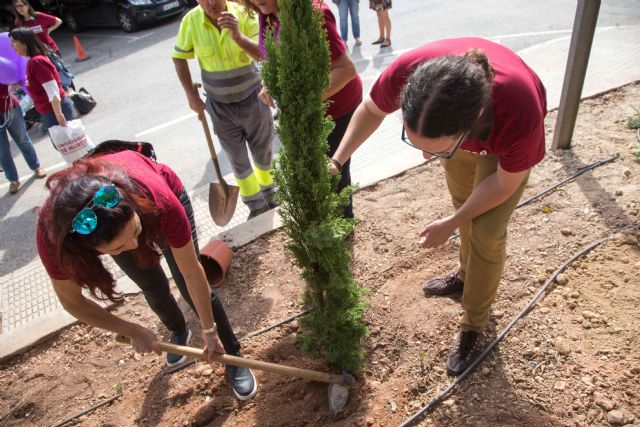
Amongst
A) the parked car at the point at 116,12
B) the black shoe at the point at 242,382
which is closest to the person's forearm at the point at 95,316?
the black shoe at the point at 242,382

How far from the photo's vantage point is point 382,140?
5535 mm

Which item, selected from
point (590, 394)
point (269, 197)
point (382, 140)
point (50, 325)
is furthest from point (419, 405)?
point (382, 140)

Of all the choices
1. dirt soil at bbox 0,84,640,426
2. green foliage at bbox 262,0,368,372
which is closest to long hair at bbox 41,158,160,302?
green foliage at bbox 262,0,368,372

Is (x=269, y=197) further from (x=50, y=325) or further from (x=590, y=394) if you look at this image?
(x=590, y=394)

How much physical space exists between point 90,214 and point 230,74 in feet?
7.75

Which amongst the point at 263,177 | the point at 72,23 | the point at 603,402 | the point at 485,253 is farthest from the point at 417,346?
the point at 72,23

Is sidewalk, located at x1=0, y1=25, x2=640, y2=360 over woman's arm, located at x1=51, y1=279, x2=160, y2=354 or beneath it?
beneath

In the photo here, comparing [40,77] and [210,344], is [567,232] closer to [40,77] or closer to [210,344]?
[210,344]

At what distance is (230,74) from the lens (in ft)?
12.4

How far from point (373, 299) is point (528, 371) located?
3.73 feet

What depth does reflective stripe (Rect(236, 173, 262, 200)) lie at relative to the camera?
4.36 meters

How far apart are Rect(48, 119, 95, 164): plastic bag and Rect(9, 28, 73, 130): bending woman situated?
409 mm

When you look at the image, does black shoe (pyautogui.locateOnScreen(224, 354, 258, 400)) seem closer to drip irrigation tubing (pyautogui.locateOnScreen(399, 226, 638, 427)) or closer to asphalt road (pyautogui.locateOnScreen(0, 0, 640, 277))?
drip irrigation tubing (pyautogui.locateOnScreen(399, 226, 638, 427))

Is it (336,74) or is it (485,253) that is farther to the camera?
(336,74)
